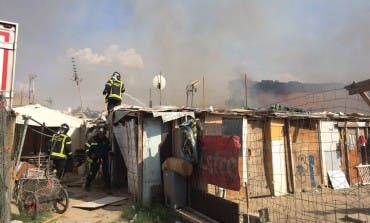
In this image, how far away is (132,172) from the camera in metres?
10.2

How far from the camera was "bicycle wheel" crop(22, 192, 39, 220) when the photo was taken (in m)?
8.03

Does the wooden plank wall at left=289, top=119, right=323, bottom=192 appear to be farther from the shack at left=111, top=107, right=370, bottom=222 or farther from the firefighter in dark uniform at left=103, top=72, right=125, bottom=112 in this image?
the firefighter in dark uniform at left=103, top=72, right=125, bottom=112

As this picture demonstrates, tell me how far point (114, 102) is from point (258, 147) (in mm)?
5196

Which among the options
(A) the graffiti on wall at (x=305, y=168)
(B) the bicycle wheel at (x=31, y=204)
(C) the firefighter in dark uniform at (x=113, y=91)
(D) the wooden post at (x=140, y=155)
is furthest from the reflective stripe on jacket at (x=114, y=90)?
(A) the graffiti on wall at (x=305, y=168)

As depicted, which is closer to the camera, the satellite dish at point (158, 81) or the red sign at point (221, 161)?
the red sign at point (221, 161)

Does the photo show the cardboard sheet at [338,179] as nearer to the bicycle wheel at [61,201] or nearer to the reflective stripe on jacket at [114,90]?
the reflective stripe on jacket at [114,90]

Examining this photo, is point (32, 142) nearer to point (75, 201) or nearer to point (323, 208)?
point (75, 201)

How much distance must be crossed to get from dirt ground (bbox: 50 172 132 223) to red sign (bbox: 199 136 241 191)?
8.57 ft

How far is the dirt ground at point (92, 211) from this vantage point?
832 cm

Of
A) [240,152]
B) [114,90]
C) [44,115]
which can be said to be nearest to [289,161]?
[240,152]

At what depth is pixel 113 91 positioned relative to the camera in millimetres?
12211

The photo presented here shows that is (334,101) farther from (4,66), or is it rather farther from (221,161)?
(4,66)

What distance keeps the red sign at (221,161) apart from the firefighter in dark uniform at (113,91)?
220 inches

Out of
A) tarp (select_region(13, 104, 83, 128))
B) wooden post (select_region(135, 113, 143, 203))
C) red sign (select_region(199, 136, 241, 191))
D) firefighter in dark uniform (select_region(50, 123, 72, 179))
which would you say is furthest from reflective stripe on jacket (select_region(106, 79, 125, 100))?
red sign (select_region(199, 136, 241, 191))
